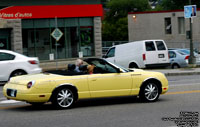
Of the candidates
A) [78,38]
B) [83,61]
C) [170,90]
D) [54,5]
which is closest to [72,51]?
[78,38]

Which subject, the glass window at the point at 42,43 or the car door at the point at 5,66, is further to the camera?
the glass window at the point at 42,43

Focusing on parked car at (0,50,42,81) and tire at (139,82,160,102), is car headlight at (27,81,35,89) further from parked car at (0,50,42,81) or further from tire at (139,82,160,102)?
parked car at (0,50,42,81)

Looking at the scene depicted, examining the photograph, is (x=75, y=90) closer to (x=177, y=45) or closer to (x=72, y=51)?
(x=72, y=51)

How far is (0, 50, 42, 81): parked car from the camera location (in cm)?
2033

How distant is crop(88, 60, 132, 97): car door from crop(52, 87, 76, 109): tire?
0.60 meters

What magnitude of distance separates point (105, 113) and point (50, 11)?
999 inches

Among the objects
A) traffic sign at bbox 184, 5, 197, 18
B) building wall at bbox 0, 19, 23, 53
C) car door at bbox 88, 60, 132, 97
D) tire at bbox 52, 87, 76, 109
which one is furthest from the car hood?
building wall at bbox 0, 19, 23, 53

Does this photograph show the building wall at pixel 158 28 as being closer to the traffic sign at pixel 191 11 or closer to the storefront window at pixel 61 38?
the storefront window at pixel 61 38

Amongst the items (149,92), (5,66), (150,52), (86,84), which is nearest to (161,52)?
(150,52)

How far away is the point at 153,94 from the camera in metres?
12.6

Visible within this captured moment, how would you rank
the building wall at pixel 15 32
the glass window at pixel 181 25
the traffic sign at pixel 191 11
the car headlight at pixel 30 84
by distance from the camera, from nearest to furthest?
the car headlight at pixel 30 84, the traffic sign at pixel 191 11, the building wall at pixel 15 32, the glass window at pixel 181 25

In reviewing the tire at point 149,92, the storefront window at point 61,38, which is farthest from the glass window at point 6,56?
the storefront window at point 61,38

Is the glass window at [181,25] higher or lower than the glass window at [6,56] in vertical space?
higher

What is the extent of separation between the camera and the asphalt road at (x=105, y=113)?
30.9 feet
